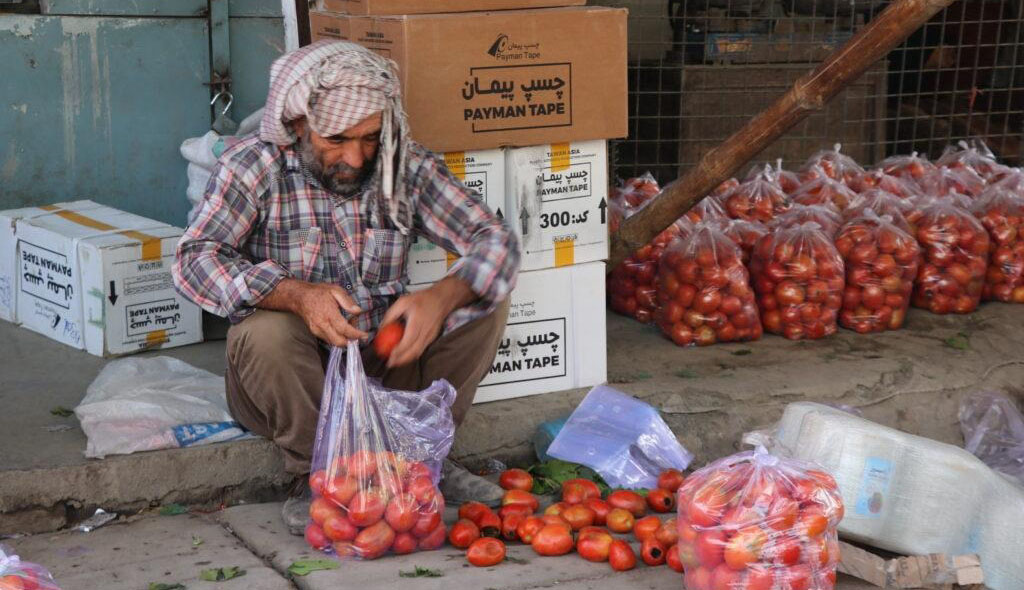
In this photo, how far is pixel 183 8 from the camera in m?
4.73

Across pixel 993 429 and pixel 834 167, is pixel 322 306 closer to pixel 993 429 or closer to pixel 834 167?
pixel 993 429

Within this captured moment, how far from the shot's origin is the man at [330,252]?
3.06 m

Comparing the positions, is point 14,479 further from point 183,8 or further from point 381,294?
point 183,8

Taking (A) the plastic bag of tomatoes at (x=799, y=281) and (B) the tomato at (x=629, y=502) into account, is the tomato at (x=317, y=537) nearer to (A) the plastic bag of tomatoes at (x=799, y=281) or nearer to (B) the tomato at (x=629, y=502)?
(B) the tomato at (x=629, y=502)

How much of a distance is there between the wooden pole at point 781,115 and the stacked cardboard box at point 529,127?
0.29 meters

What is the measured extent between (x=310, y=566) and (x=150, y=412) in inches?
30.0

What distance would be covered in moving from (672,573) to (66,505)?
1.53m

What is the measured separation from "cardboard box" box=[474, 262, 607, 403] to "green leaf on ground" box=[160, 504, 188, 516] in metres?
0.96

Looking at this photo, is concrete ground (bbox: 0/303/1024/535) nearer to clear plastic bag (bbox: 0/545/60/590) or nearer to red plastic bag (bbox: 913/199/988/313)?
red plastic bag (bbox: 913/199/988/313)

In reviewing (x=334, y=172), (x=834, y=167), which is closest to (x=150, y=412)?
(x=334, y=172)

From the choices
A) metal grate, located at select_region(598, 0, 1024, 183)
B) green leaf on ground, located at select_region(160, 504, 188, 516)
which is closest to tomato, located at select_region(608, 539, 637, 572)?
green leaf on ground, located at select_region(160, 504, 188, 516)

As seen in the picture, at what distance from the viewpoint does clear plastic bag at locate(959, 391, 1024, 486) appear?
4.25 m

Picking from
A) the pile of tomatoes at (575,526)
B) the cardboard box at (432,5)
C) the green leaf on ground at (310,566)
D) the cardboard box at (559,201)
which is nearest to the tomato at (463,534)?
the pile of tomatoes at (575,526)

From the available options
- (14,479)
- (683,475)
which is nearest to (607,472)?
(683,475)
